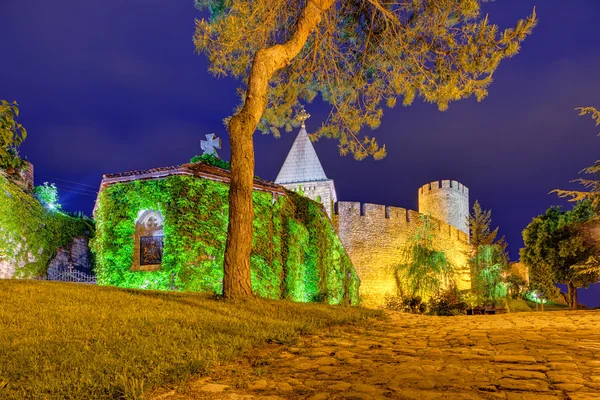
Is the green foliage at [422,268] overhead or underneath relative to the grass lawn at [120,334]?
overhead

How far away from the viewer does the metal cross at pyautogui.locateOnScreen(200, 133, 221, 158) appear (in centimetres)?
1563

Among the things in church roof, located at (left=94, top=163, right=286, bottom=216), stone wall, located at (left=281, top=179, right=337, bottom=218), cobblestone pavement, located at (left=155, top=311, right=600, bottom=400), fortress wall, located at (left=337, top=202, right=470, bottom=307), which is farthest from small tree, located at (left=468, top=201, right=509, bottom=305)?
cobblestone pavement, located at (left=155, top=311, right=600, bottom=400)

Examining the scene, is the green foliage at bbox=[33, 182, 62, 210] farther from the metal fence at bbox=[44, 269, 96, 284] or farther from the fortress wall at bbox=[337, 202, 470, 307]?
the fortress wall at bbox=[337, 202, 470, 307]

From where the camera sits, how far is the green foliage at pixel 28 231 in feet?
44.3

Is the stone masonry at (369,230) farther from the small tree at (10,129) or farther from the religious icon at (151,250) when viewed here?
the small tree at (10,129)

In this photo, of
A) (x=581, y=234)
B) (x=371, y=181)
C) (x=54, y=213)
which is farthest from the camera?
(x=371, y=181)

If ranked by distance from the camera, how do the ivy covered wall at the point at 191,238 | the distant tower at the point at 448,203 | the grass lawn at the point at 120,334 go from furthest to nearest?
the distant tower at the point at 448,203 → the ivy covered wall at the point at 191,238 → the grass lawn at the point at 120,334

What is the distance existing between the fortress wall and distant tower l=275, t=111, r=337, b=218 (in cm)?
117

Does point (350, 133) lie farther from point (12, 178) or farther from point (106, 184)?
point (12, 178)

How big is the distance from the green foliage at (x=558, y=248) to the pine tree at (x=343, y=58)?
1537 centimetres

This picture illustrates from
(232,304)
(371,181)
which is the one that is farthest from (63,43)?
(232,304)

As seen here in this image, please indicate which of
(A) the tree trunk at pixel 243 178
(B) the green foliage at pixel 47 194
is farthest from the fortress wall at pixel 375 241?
(A) the tree trunk at pixel 243 178

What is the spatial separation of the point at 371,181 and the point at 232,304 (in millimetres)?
70362

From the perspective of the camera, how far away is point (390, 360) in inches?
159
